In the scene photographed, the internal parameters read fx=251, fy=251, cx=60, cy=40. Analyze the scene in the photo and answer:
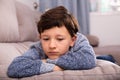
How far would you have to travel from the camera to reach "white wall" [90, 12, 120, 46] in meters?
3.28

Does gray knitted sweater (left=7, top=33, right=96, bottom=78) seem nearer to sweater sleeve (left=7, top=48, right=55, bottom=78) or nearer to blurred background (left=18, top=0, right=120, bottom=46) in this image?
sweater sleeve (left=7, top=48, right=55, bottom=78)

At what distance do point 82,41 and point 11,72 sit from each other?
0.37 m

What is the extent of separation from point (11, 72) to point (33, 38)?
134cm

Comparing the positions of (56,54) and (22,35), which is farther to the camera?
(22,35)

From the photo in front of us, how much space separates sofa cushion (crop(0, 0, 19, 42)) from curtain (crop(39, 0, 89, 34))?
1.07m

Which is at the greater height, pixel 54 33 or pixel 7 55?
pixel 54 33

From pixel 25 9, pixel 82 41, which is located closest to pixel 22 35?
pixel 25 9

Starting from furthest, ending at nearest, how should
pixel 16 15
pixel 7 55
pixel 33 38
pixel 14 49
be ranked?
pixel 33 38, pixel 16 15, pixel 14 49, pixel 7 55

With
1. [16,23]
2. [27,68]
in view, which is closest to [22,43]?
[16,23]

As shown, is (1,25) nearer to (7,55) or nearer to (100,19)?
(7,55)

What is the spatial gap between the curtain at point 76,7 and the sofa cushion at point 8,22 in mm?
1073

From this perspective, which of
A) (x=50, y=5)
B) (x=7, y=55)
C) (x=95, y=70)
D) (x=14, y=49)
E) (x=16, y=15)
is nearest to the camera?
(x=95, y=70)

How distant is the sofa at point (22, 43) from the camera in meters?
0.91

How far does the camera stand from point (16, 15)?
213 cm
